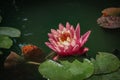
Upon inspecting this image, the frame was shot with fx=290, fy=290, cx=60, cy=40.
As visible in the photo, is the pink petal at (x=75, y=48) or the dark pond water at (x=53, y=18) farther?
the dark pond water at (x=53, y=18)

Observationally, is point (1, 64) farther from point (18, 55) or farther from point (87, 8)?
point (87, 8)

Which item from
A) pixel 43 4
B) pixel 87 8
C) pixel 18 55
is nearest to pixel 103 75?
pixel 18 55

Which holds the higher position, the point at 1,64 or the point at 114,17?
the point at 114,17

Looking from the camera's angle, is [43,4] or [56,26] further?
[43,4]

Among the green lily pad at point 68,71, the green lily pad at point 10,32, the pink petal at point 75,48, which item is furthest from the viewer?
the green lily pad at point 10,32

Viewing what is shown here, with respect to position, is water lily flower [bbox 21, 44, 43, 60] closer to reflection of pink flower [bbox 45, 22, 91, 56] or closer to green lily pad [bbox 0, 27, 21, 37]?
reflection of pink flower [bbox 45, 22, 91, 56]

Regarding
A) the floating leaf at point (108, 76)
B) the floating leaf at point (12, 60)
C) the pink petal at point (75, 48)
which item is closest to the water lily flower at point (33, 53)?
the floating leaf at point (12, 60)

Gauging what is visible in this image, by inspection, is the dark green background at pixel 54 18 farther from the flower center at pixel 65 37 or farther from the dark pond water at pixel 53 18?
the flower center at pixel 65 37
